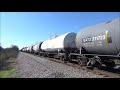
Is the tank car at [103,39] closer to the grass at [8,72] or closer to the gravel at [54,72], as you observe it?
the gravel at [54,72]

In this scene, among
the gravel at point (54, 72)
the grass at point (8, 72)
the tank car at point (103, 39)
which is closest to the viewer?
the tank car at point (103, 39)

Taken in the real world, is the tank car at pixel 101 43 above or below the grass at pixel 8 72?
above

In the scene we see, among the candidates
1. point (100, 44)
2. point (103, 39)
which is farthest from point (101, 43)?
point (103, 39)

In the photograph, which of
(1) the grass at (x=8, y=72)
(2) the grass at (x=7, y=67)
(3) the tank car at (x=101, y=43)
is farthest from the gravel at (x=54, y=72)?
(3) the tank car at (x=101, y=43)

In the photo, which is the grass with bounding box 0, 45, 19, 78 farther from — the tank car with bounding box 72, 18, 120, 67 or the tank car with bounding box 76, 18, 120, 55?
the tank car with bounding box 76, 18, 120, 55

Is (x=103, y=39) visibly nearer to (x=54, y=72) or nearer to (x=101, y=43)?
(x=101, y=43)

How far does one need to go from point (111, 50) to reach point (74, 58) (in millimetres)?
7185

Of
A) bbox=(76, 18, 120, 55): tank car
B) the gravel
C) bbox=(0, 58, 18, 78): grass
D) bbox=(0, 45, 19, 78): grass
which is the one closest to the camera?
bbox=(76, 18, 120, 55): tank car

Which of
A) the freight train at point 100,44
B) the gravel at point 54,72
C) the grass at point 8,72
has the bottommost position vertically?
the grass at point 8,72

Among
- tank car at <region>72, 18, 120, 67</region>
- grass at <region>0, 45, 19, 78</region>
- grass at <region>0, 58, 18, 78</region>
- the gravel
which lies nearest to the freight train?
tank car at <region>72, 18, 120, 67</region>
